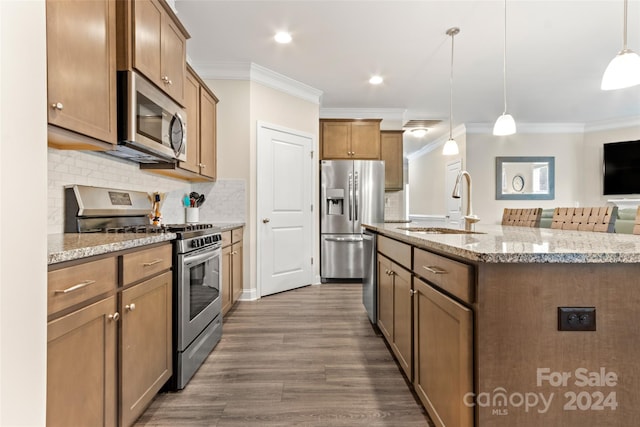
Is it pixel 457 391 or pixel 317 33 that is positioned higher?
pixel 317 33

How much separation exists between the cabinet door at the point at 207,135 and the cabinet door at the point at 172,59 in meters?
0.75

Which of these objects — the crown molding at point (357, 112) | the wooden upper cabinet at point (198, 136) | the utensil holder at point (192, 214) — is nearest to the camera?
the wooden upper cabinet at point (198, 136)

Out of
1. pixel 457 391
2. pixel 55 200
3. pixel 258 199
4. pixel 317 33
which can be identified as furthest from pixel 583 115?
pixel 55 200

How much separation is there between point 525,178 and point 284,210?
196 inches

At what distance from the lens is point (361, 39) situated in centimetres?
310

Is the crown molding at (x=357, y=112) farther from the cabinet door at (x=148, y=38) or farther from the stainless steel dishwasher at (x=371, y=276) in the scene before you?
the cabinet door at (x=148, y=38)

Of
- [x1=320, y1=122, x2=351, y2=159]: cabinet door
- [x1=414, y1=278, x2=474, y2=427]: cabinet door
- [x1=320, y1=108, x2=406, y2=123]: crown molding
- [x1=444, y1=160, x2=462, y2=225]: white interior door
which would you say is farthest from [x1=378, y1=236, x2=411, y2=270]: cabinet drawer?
[x1=444, y1=160, x2=462, y2=225]: white interior door

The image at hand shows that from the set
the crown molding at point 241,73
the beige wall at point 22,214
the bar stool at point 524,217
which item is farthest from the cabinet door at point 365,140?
the beige wall at point 22,214

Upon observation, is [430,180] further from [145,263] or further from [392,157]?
[145,263]

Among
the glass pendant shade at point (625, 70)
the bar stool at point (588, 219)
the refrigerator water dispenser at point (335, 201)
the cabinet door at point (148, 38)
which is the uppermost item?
the cabinet door at point (148, 38)

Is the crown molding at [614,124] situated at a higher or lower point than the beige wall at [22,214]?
higher

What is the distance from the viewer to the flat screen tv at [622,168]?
5.62m

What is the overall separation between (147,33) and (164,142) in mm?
637

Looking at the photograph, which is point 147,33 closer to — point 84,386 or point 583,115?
point 84,386
